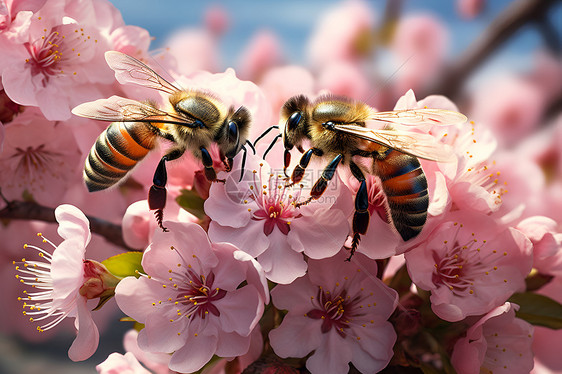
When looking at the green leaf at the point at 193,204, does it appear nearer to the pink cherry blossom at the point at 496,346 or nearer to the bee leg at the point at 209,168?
the bee leg at the point at 209,168

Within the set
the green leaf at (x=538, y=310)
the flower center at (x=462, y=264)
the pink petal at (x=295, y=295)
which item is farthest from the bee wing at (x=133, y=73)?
the green leaf at (x=538, y=310)

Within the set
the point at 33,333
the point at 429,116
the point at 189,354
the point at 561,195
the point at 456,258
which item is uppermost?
the point at 429,116

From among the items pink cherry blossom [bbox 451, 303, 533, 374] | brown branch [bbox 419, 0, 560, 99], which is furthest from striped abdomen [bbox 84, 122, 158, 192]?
brown branch [bbox 419, 0, 560, 99]

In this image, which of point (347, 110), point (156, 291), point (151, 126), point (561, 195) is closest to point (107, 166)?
point (151, 126)

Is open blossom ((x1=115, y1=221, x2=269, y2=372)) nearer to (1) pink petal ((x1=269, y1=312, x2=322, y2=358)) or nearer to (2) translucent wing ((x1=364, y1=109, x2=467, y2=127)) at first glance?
(1) pink petal ((x1=269, y1=312, x2=322, y2=358))

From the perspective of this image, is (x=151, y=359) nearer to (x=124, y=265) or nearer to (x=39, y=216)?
(x=124, y=265)

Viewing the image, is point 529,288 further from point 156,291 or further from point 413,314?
point 156,291
